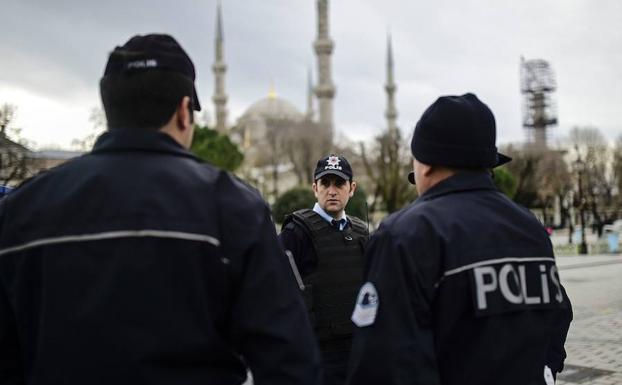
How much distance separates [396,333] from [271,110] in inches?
3847

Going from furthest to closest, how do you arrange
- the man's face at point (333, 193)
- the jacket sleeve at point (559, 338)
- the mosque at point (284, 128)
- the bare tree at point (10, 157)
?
the mosque at point (284, 128) → the bare tree at point (10, 157) → the man's face at point (333, 193) → the jacket sleeve at point (559, 338)

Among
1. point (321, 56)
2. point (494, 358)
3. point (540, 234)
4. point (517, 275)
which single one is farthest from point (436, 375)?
point (321, 56)

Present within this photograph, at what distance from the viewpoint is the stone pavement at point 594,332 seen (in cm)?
648

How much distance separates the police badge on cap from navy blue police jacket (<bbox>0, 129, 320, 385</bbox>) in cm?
296

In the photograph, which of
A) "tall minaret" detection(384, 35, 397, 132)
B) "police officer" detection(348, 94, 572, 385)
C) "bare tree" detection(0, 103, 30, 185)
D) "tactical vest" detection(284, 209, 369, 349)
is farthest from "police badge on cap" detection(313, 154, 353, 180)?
"tall minaret" detection(384, 35, 397, 132)

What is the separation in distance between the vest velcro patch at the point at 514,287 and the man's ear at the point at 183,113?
1.16 m

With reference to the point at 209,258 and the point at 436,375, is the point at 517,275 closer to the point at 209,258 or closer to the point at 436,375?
the point at 436,375

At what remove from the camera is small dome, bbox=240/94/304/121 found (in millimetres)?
96062

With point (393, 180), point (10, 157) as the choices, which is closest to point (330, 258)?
point (10, 157)

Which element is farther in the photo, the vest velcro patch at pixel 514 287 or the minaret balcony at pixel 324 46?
the minaret balcony at pixel 324 46

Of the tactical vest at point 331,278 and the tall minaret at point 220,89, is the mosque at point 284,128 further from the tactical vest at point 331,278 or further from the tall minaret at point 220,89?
the tactical vest at point 331,278

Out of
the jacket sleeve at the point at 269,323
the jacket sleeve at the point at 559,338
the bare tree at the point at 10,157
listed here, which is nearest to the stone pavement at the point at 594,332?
the jacket sleeve at the point at 559,338

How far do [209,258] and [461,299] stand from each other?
38.0 inches

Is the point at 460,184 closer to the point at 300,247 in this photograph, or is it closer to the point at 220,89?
the point at 300,247
